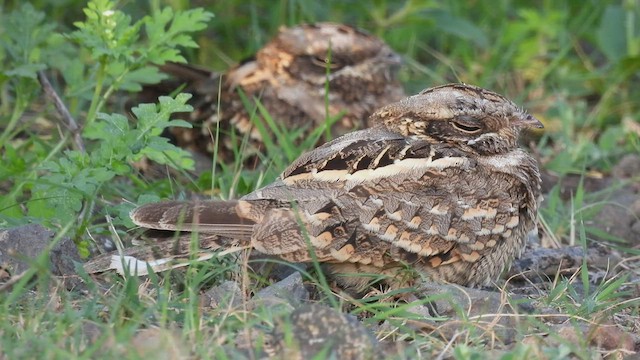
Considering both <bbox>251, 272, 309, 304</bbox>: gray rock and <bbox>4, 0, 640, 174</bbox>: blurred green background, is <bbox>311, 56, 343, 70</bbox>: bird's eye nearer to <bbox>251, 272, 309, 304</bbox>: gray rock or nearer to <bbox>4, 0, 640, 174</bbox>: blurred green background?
<bbox>4, 0, 640, 174</bbox>: blurred green background

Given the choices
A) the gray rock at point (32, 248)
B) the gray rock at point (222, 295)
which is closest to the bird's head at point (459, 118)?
the gray rock at point (222, 295)

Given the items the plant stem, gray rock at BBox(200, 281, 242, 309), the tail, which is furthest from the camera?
the plant stem

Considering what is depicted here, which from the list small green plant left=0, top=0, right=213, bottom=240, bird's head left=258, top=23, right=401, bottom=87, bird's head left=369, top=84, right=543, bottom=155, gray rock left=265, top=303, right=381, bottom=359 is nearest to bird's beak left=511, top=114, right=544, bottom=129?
bird's head left=369, top=84, right=543, bottom=155

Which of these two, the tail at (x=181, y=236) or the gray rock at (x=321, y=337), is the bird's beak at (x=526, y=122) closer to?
the tail at (x=181, y=236)

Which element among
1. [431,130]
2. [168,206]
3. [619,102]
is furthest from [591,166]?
[168,206]

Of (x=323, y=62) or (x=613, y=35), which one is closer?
(x=323, y=62)

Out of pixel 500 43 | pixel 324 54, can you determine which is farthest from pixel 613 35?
pixel 324 54

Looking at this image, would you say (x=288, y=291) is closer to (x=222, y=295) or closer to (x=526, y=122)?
(x=222, y=295)
